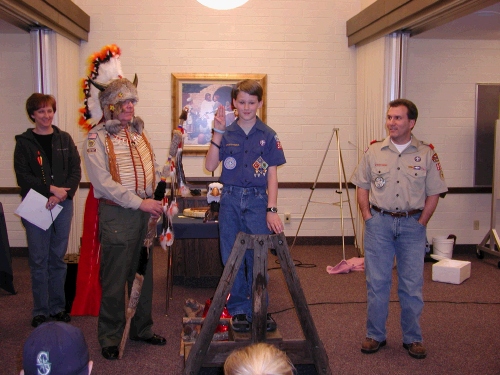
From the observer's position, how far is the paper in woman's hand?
383 cm

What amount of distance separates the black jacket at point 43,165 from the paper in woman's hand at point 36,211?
7 cm

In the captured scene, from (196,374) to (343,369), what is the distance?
1009mm

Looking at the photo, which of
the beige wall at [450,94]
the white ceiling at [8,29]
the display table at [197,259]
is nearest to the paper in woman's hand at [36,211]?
the display table at [197,259]

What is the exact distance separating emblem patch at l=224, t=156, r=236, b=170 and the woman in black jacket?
1.63m

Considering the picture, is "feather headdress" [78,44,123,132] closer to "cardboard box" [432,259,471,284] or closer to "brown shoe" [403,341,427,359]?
"brown shoe" [403,341,427,359]

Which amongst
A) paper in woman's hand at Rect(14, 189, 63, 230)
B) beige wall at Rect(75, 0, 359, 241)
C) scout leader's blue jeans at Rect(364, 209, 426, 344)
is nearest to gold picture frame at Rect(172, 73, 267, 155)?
beige wall at Rect(75, 0, 359, 241)

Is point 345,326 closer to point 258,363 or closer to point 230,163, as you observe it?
point 230,163

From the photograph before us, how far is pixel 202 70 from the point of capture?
6.85 meters

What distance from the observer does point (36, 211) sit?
12.7 feet

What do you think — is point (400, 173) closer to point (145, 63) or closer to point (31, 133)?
point (31, 133)

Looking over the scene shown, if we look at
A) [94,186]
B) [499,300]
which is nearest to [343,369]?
[94,186]

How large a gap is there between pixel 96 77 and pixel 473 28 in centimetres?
462

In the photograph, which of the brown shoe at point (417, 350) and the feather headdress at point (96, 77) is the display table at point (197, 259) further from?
the brown shoe at point (417, 350)

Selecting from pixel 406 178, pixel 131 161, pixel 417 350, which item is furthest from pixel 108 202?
pixel 417 350
